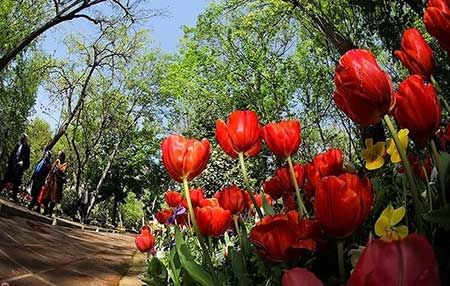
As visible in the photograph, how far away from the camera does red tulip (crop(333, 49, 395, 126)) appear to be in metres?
0.90

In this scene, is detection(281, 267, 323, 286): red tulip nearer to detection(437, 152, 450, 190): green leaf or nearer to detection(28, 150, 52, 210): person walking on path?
detection(437, 152, 450, 190): green leaf

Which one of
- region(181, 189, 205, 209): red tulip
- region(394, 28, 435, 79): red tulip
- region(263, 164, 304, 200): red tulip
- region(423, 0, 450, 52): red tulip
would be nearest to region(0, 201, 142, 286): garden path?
region(181, 189, 205, 209): red tulip

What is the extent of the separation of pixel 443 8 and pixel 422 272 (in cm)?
74

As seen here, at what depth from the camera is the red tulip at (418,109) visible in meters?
0.95

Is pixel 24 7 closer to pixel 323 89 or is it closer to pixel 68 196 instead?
pixel 323 89

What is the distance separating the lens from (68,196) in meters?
34.1

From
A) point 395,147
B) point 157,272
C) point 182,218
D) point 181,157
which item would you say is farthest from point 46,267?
point 395,147

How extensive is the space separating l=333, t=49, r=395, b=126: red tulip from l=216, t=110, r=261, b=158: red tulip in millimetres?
576

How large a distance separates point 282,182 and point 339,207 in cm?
93

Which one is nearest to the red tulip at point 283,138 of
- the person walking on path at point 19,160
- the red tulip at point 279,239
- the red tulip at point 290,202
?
the red tulip at point 290,202

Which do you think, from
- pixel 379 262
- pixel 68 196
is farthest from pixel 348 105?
pixel 68 196

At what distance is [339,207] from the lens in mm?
882

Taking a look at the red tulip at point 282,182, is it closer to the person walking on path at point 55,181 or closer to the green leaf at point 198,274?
the green leaf at point 198,274

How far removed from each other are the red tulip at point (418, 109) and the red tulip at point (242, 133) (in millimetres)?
579
